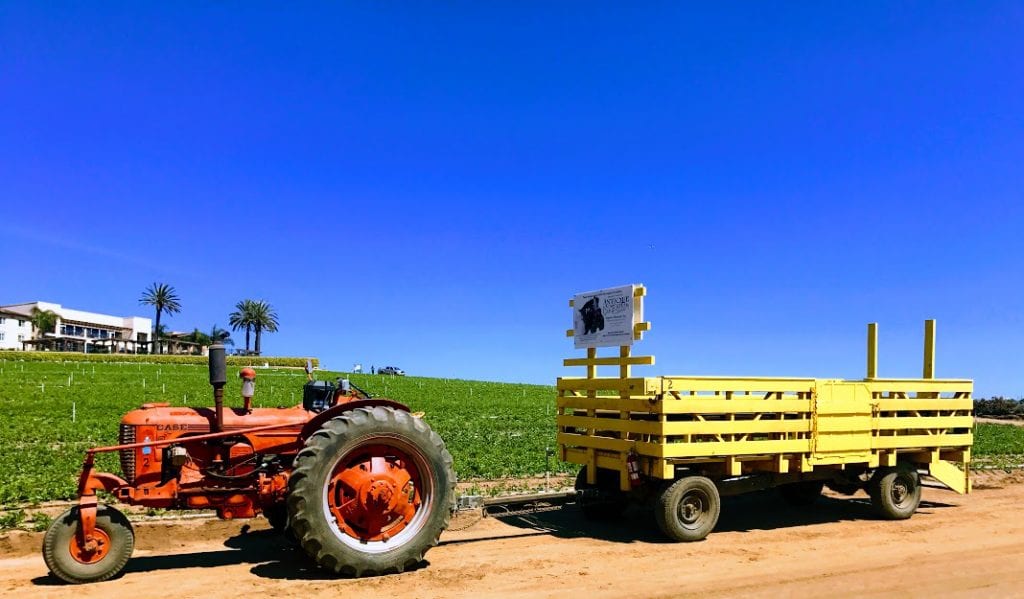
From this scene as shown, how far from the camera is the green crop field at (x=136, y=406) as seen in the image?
12.5 m

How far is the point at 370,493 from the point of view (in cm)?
670

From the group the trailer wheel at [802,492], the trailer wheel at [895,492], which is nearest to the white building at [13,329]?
the trailer wheel at [802,492]

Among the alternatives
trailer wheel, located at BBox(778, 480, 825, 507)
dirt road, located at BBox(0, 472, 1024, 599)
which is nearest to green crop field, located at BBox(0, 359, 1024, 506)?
dirt road, located at BBox(0, 472, 1024, 599)

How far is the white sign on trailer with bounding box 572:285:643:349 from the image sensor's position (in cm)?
904

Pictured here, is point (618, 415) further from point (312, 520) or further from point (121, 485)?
point (121, 485)

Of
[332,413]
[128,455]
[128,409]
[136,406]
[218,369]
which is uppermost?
[218,369]

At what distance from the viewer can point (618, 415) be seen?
9.50 metres

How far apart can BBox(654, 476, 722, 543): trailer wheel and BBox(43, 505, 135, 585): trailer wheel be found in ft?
17.4

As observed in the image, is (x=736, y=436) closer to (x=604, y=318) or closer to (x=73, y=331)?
(x=604, y=318)

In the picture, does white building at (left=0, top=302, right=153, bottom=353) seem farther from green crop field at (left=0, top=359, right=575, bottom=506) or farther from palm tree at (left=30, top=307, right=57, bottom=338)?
green crop field at (left=0, top=359, right=575, bottom=506)

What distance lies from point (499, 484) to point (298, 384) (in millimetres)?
31859

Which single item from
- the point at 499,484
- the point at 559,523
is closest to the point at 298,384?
the point at 499,484

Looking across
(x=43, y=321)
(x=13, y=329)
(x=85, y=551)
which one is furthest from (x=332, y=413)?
(x=43, y=321)

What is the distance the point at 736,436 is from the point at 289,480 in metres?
5.21
